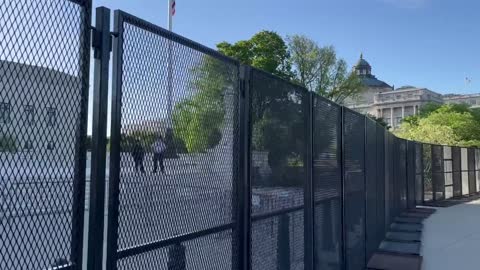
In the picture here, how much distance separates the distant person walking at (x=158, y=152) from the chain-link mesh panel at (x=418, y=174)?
1324 centimetres

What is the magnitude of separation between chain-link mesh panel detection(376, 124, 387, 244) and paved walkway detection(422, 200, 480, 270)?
0.79 meters

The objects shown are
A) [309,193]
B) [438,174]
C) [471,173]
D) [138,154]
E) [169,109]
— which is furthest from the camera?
[471,173]

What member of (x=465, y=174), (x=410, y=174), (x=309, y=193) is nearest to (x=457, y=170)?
(x=465, y=174)

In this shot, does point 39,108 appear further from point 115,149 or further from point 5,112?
point 115,149

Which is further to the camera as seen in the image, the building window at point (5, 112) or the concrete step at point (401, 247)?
the concrete step at point (401, 247)

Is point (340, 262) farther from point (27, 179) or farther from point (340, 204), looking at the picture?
point (27, 179)

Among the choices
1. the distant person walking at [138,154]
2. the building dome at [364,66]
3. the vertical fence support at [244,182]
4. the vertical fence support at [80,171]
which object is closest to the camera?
the vertical fence support at [80,171]

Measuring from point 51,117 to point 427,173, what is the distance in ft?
51.5

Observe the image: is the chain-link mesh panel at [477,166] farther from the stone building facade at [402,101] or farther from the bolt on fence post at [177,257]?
the stone building facade at [402,101]

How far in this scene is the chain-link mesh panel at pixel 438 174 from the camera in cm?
1573

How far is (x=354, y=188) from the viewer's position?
5.68 metres

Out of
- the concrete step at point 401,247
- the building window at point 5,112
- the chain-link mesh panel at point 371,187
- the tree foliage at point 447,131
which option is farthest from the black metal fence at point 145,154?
the tree foliage at point 447,131

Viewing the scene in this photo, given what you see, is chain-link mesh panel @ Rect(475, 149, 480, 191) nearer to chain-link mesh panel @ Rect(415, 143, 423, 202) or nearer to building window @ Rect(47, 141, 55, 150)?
chain-link mesh panel @ Rect(415, 143, 423, 202)

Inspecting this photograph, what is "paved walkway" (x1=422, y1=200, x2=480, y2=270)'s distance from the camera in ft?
23.3
